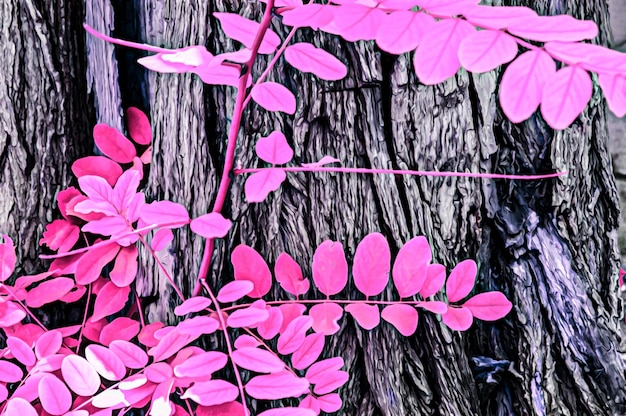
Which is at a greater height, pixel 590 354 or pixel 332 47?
pixel 332 47

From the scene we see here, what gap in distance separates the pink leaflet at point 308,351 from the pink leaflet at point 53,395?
0.85 ft

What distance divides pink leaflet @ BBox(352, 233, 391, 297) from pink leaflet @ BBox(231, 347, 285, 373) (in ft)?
0.46

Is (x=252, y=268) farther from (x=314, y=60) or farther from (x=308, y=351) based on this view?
(x=314, y=60)

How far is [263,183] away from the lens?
0.58m

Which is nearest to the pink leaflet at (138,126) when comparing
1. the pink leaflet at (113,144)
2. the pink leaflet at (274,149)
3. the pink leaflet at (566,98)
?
the pink leaflet at (113,144)

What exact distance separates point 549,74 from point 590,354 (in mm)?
512

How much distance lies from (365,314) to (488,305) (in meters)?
0.16

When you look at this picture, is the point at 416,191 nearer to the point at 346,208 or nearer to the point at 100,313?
the point at 346,208

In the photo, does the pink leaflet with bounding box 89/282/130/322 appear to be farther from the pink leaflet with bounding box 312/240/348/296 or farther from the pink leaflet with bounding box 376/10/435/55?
the pink leaflet with bounding box 376/10/435/55

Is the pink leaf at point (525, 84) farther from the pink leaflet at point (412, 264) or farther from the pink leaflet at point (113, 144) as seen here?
the pink leaflet at point (113, 144)

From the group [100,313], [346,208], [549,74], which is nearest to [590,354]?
[346,208]

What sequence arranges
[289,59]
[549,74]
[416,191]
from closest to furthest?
[549,74]
[289,59]
[416,191]

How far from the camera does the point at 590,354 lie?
725 millimetres

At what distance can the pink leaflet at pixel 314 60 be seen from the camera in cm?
57
